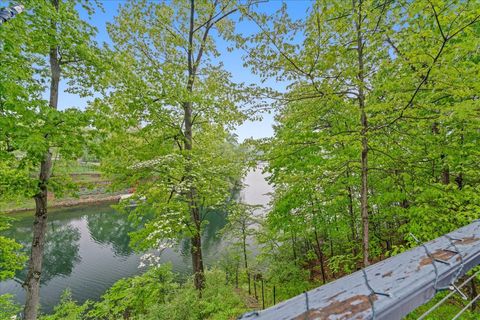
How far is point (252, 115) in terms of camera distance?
404 centimetres

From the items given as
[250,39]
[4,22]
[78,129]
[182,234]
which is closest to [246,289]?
[182,234]

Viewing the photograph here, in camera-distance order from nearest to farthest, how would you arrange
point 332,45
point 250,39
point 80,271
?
point 332,45, point 250,39, point 80,271

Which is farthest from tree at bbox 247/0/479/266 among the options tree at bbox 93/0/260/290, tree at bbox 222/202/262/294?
tree at bbox 222/202/262/294

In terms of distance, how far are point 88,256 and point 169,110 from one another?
14.9m

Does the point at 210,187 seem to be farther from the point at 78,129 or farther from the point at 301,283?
the point at 301,283

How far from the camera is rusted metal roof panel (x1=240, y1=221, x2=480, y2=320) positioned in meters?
0.86

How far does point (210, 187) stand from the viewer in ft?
22.6

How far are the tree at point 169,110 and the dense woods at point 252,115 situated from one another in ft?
0.16

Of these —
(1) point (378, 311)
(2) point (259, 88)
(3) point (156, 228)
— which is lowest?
(3) point (156, 228)

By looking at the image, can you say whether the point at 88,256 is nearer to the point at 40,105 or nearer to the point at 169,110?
the point at 169,110

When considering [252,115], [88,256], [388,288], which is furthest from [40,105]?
[88,256]

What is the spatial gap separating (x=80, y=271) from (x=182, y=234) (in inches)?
475

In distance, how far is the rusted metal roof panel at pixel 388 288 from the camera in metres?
0.86

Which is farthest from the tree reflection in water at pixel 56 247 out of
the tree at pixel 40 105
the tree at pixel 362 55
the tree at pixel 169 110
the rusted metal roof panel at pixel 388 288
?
the rusted metal roof panel at pixel 388 288
